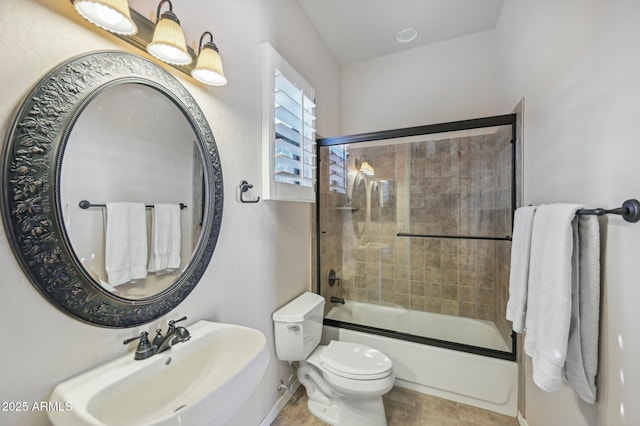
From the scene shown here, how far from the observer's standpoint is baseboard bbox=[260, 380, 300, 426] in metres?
1.60

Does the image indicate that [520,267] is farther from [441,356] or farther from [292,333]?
[292,333]

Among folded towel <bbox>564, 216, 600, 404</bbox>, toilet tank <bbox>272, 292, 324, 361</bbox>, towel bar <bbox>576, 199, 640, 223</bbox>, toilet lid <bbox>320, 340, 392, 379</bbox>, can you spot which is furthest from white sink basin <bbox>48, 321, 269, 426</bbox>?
towel bar <bbox>576, 199, 640, 223</bbox>

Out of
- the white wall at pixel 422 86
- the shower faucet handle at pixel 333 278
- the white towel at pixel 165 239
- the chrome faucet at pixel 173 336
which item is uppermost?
the white wall at pixel 422 86

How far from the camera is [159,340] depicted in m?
0.94

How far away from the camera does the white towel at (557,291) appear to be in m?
0.93

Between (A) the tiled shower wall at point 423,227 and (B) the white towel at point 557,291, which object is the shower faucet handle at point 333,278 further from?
(B) the white towel at point 557,291

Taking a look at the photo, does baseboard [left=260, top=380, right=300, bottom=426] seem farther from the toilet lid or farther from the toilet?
the toilet lid

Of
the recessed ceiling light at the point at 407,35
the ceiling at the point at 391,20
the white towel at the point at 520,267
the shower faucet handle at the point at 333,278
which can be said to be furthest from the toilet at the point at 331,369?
the recessed ceiling light at the point at 407,35

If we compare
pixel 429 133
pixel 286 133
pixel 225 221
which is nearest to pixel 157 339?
pixel 225 221

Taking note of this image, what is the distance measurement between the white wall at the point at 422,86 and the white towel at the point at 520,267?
1.36 m

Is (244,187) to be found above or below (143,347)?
above

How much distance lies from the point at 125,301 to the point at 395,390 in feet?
6.49

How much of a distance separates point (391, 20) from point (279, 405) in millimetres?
3131

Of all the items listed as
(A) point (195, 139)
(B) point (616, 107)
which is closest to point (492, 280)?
(B) point (616, 107)
